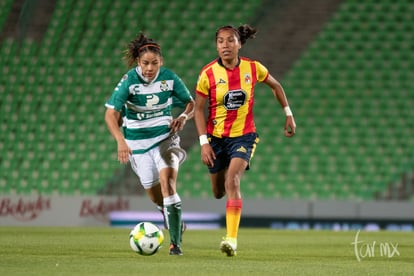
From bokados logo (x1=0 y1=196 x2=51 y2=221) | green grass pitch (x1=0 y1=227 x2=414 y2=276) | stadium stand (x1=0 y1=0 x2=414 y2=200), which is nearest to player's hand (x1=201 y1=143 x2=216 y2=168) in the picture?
green grass pitch (x1=0 y1=227 x2=414 y2=276)

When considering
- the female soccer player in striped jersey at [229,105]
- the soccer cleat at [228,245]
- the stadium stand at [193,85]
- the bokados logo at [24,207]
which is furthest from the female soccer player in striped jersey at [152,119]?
the stadium stand at [193,85]

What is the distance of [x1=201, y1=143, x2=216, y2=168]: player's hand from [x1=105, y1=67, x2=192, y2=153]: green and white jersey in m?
0.66

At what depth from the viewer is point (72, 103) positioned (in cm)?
1593

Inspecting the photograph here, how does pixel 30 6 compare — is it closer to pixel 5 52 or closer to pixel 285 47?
pixel 5 52

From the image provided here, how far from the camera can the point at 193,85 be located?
1603cm

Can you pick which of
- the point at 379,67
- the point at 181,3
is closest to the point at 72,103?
the point at 181,3

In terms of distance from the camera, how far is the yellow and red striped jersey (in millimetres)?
7457

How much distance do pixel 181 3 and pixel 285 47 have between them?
205 cm

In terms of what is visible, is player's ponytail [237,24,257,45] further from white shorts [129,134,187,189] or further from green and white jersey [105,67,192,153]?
white shorts [129,134,187,189]

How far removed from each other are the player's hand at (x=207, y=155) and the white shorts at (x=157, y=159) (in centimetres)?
44

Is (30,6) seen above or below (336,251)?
above

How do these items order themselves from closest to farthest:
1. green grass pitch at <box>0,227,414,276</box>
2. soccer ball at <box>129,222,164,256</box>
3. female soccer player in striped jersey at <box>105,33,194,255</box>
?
green grass pitch at <box>0,227,414,276</box>, soccer ball at <box>129,222,164,256</box>, female soccer player in striped jersey at <box>105,33,194,255</box>

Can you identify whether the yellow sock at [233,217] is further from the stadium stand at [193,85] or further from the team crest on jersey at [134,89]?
the stadium stand at [193,85]

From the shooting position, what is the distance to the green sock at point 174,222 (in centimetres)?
732
